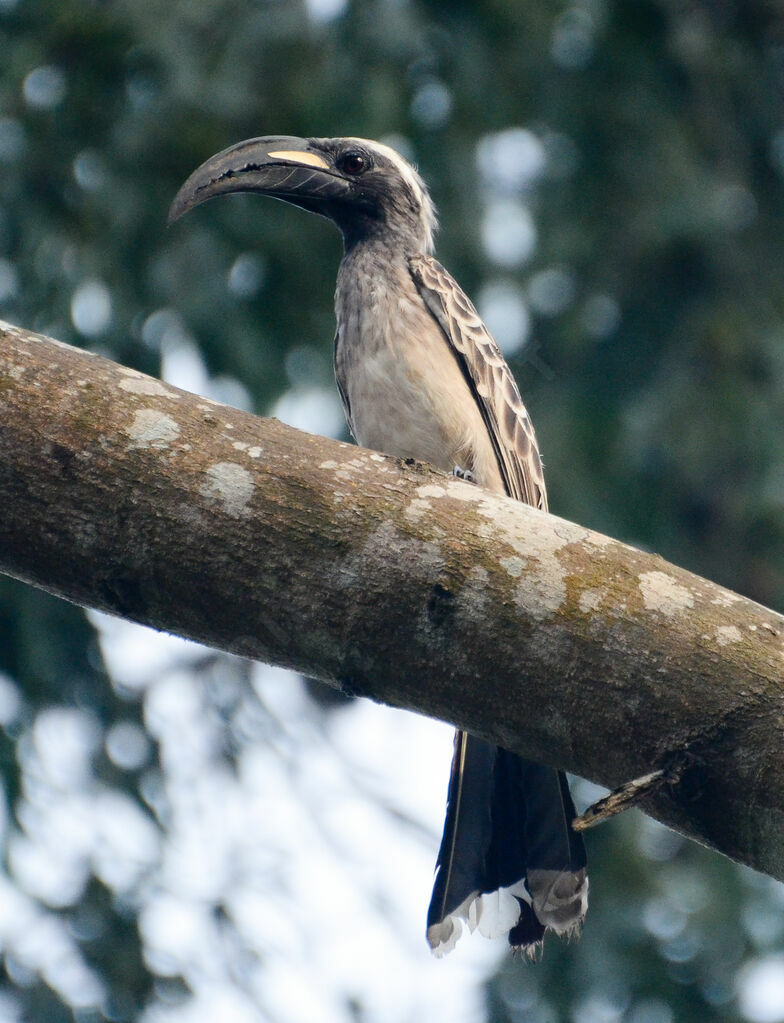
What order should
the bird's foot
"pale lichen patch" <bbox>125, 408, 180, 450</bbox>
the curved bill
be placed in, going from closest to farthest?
the bird's foot, "pale lichen patch" <bbox>125, 408, 180, 450</bbox>, the curved bill

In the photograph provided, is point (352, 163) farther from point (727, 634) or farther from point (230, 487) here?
point (727, 634)

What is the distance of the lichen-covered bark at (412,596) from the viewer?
221 centimetres

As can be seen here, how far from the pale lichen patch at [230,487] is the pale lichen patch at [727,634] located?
2.99 ft

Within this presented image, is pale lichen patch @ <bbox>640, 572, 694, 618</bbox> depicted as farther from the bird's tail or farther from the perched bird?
the perched bird

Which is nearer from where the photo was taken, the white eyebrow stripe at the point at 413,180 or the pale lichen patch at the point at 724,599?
Result: the pale lichen patch at the point at 724,599

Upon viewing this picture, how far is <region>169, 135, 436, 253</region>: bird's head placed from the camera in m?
4.54

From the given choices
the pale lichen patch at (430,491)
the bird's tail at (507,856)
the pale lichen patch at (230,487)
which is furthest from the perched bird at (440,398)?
the pale lichen patch at (230,487)

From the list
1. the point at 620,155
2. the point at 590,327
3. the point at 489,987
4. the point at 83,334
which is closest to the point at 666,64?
the point at 620,155

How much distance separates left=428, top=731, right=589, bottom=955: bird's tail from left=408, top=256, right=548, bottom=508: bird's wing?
1.17 metres

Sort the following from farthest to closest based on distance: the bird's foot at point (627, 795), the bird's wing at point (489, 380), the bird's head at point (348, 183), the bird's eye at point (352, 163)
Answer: the bird's eye at point (352, 163) < the bird's head at point (348, 183) < the bird's wing at point (489, 380) < the bird's foot at point (627, 795)

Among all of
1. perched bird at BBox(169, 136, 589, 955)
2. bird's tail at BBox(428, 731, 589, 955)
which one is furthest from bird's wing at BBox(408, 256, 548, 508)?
bird's tail at BBox(428, 731, 589, 955)

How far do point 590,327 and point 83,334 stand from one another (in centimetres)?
265

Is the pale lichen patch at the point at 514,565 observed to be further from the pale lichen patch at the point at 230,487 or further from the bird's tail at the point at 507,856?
the bird's tail at the point at 507,856

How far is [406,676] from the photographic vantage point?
2.30m
